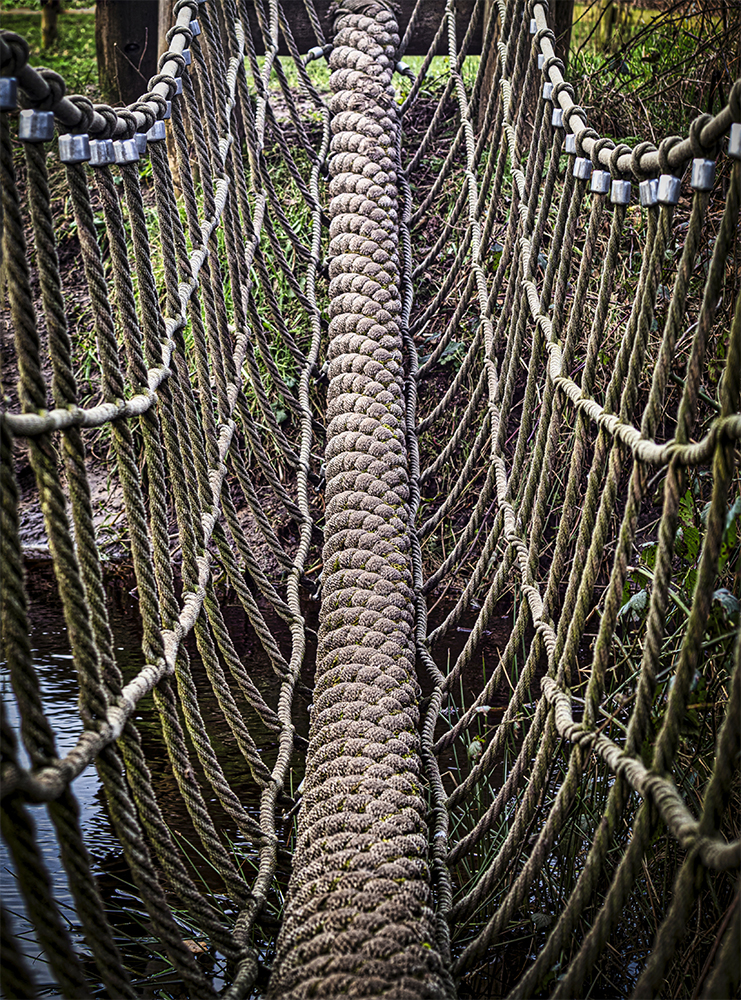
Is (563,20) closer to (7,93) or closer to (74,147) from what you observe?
(74,147)

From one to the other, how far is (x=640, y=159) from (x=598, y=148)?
0.18 metres

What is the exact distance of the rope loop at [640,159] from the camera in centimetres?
85

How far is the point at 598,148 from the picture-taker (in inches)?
40.2

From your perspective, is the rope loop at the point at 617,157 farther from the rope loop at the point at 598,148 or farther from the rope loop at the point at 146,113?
the rope loop at the point at 146,113

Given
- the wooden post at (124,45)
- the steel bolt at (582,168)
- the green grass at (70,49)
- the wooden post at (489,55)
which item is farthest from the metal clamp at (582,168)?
the green grass at (70,49)

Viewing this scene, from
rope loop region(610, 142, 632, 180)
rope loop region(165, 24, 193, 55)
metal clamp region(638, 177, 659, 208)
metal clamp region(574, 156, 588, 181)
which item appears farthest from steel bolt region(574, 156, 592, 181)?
rope loop region(165, 24, 193, 55)

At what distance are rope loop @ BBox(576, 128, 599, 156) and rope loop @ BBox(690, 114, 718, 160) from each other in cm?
36

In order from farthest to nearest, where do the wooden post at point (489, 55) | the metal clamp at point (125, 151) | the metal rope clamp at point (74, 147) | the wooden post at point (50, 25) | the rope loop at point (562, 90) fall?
the wooden post at point (50, 25) < the wooden post at point (489, 55) < the rope loop at point (562, 90) < the metal clamp at point (125, 151) < the metal rope clamp at point (74, 147)

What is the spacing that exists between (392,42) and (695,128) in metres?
1.31

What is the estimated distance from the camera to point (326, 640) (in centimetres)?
127

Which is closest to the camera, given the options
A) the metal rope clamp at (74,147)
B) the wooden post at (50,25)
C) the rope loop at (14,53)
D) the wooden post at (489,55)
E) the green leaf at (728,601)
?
the rope loop at (14,53)

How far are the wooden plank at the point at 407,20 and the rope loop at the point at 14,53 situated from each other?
1.90 meters

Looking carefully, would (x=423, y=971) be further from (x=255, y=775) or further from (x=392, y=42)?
(x=392, y=42)

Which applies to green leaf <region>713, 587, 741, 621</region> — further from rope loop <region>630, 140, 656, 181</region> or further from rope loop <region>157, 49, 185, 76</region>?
rope loop <region>157, 49, 185, 76</region>
